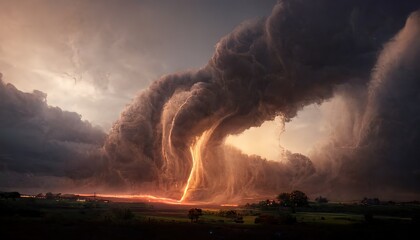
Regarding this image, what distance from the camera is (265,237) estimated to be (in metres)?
94.6

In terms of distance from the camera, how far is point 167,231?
100 m

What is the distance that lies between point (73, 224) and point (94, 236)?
21283 millimetres

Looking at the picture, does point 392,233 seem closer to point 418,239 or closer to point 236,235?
point 418,239

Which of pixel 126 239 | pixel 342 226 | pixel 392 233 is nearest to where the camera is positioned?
pixel 126 239

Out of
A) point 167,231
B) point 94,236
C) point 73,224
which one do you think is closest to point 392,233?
point 167,231

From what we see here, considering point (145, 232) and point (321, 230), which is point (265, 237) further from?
point (145, 232)

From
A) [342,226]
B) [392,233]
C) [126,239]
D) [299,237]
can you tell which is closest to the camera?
[126,239]

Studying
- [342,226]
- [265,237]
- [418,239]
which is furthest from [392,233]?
[265,237]

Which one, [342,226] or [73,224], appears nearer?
[73,224]

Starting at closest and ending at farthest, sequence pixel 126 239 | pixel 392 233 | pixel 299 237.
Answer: pixel 126 239 < pixel 299 237 < pixel 392 233

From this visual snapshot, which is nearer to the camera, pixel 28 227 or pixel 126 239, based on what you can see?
pixel 126 239

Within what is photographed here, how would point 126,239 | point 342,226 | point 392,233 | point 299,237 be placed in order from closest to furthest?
point 126,239 < point 299,237 < point 392,233 < point 342,226

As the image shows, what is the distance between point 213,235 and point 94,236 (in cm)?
3207

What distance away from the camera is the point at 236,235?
313 ft
